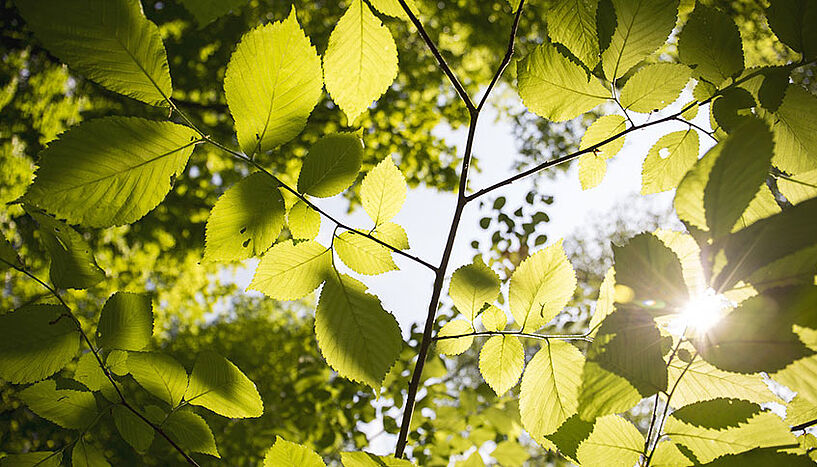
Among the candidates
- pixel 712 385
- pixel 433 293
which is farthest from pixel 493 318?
pixel 712 385

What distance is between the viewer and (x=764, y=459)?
0.34 metres

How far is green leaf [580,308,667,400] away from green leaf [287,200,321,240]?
0.37 m

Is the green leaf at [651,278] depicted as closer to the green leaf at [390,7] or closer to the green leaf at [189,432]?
the green leaf at [390,7]

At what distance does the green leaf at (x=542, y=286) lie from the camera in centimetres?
67

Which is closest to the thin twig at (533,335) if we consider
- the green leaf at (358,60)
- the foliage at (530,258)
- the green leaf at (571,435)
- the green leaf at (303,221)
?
the foliage at (530,258)

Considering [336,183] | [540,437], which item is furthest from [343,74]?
[540,437]

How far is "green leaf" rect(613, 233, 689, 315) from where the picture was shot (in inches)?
13.8

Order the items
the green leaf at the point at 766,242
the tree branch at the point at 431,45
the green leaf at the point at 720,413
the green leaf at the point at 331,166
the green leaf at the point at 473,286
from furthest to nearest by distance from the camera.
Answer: the green leaf at the point at 473,286 < the green leaf at the point at 331,166 < the tree branch at the point at 431,45 < the green leaf at the point at 720,413 < the green leaf at the point at 766,242

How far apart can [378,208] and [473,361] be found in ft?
24.9

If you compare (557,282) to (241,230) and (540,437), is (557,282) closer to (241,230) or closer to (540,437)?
(540,437)

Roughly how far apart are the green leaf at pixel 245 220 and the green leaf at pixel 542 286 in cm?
36

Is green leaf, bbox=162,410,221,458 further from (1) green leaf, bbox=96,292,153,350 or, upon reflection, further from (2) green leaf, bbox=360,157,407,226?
(2) green leaf, bbox=360,157,407,226

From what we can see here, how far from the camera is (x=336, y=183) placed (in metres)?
0.61

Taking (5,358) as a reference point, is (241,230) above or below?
above
